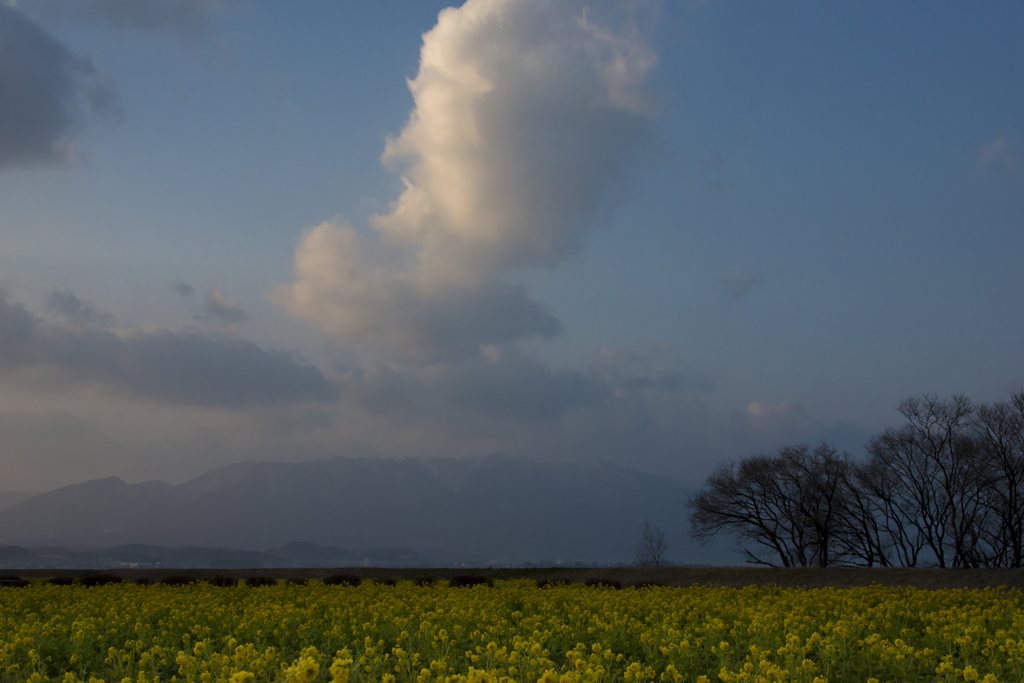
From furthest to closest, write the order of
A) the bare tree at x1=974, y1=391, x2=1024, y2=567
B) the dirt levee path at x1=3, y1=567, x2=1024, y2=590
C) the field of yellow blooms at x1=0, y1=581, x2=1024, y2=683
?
the bare tree at x1=974, y1=391, x2=1024, y2=567 < the dirt levee path at x1=3, y1=567, x2=1024, y2=590 < the field of yellow blooms at x1=0, y1=581, x2=1024, y2=683

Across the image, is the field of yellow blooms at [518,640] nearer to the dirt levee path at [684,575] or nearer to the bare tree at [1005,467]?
the dirt levee path at [684,575]

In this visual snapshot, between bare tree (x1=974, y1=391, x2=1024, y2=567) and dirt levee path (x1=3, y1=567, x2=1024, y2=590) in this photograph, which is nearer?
dirt levee path (x1=3, y1=567, x2=1024, y2=590)

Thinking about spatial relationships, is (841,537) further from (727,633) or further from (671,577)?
(727,633)

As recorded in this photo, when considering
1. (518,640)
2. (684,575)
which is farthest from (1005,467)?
(518,640)

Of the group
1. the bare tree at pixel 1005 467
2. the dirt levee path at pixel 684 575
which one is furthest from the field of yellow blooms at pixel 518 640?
the bare tree at pixel 1005 467

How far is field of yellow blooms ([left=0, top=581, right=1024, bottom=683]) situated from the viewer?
7309 millimetres

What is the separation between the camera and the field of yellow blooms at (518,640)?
7.31m

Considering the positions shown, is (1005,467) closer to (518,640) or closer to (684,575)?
(684,575)

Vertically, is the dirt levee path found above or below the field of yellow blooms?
below

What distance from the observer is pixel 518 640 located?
8.20 meters

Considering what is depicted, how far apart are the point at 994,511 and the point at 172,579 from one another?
48831mm

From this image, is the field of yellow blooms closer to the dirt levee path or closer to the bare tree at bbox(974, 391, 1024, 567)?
the dirt levee path

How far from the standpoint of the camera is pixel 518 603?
15.2m

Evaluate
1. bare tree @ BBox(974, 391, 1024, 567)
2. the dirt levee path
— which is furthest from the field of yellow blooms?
bare tree @ BBox(974, 391, 1024, 567)
